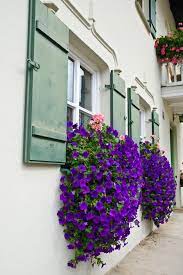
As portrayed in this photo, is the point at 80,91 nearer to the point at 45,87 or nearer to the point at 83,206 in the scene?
the point at 45,87

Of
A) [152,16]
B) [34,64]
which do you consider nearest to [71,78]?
[34,64]

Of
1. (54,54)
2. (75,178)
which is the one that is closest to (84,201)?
(75,178)

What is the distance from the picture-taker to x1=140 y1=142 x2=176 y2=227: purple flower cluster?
16.8 feet

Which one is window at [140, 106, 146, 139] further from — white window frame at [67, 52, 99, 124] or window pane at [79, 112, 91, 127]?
window pane at [79, 112, 91, 127]

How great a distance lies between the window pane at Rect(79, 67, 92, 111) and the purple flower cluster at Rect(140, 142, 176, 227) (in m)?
1.80

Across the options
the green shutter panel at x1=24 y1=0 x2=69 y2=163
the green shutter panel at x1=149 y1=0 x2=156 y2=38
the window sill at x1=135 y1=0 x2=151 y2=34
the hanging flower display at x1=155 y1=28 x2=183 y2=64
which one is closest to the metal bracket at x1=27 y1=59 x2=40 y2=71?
the green shutter panel at x1=24 y1=0 x2=69 y2=163

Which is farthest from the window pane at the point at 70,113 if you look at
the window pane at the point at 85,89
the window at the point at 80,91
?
the window pane at the point at 85,89

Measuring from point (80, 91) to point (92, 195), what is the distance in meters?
1.39

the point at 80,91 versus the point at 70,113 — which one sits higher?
the point at 80,91

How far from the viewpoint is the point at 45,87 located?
8.01 feet

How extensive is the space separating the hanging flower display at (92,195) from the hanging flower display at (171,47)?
16.2 ft

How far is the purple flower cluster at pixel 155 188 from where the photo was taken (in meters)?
5.12

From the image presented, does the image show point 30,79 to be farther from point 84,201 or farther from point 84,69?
point 84,69

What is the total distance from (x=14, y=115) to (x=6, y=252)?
2.90 feet
